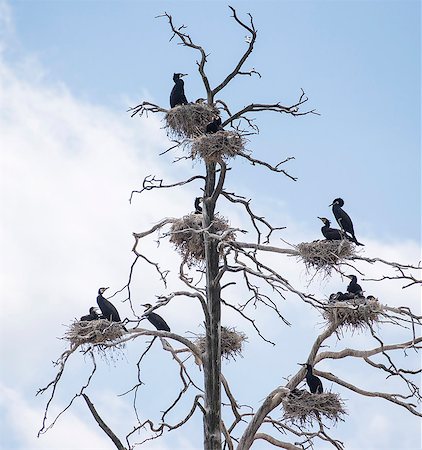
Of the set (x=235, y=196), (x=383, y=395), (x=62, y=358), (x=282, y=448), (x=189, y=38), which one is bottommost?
(x=62, y=358)

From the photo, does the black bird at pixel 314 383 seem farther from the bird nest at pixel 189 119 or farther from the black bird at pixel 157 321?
the bird nest at pixel 189 119

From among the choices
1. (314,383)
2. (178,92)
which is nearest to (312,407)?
(314,383)

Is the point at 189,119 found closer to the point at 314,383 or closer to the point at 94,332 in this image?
the point at 94,332

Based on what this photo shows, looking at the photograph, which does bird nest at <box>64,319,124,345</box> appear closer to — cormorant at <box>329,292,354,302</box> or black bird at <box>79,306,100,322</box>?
black bird at <box>79,306,100,322</box>

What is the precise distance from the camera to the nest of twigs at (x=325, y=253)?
40.2 feet

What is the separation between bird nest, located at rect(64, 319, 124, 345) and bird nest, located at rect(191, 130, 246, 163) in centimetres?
242

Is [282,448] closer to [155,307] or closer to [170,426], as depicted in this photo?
[170,426]

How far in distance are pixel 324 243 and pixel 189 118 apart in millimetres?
2474

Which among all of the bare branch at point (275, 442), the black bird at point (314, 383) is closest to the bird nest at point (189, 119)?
the black bird at point (314, 383)

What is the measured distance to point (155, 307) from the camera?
1253 cm

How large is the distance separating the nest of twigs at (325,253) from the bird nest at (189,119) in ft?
7.06

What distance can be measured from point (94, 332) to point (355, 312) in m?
3.22

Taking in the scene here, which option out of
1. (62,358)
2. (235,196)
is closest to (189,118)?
(235,196)

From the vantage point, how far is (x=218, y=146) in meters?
12.6
